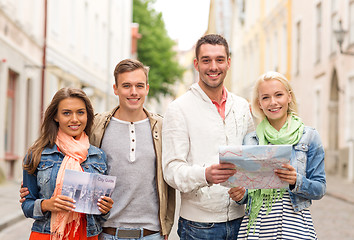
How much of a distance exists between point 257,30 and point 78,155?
33595 millimetres

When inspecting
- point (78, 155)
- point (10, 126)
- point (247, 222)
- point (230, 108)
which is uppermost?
point (10, 126)

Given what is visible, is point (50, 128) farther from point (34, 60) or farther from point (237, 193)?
point (34, 60)

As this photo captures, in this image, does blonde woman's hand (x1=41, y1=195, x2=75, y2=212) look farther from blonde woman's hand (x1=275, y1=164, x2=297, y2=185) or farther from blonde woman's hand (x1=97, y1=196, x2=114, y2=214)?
blonde woman's hand (x1=275, y1=164, x2=297, y2=185)

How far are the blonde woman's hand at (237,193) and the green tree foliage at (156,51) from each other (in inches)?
1522

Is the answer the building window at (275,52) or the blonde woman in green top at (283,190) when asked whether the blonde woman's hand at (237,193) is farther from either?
the building window at (275,52)

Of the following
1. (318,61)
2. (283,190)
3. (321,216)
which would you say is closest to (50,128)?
(283,190)

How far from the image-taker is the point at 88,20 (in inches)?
1035

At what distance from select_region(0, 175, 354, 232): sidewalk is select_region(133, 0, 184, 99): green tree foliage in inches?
966

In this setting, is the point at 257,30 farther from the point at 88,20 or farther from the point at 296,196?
the point at 296,196

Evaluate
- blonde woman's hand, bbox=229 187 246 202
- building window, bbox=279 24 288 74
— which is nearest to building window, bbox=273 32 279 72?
building window, bbox=279 24 288 74

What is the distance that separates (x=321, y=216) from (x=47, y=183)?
795 cm

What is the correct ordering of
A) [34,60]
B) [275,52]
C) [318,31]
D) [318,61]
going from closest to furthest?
1. [34,60]
2. [318,61]
3. [318,31]
4. [275,52]

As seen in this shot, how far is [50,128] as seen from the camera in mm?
3688

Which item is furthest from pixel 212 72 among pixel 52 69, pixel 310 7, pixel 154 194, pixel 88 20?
pixel 88 20
